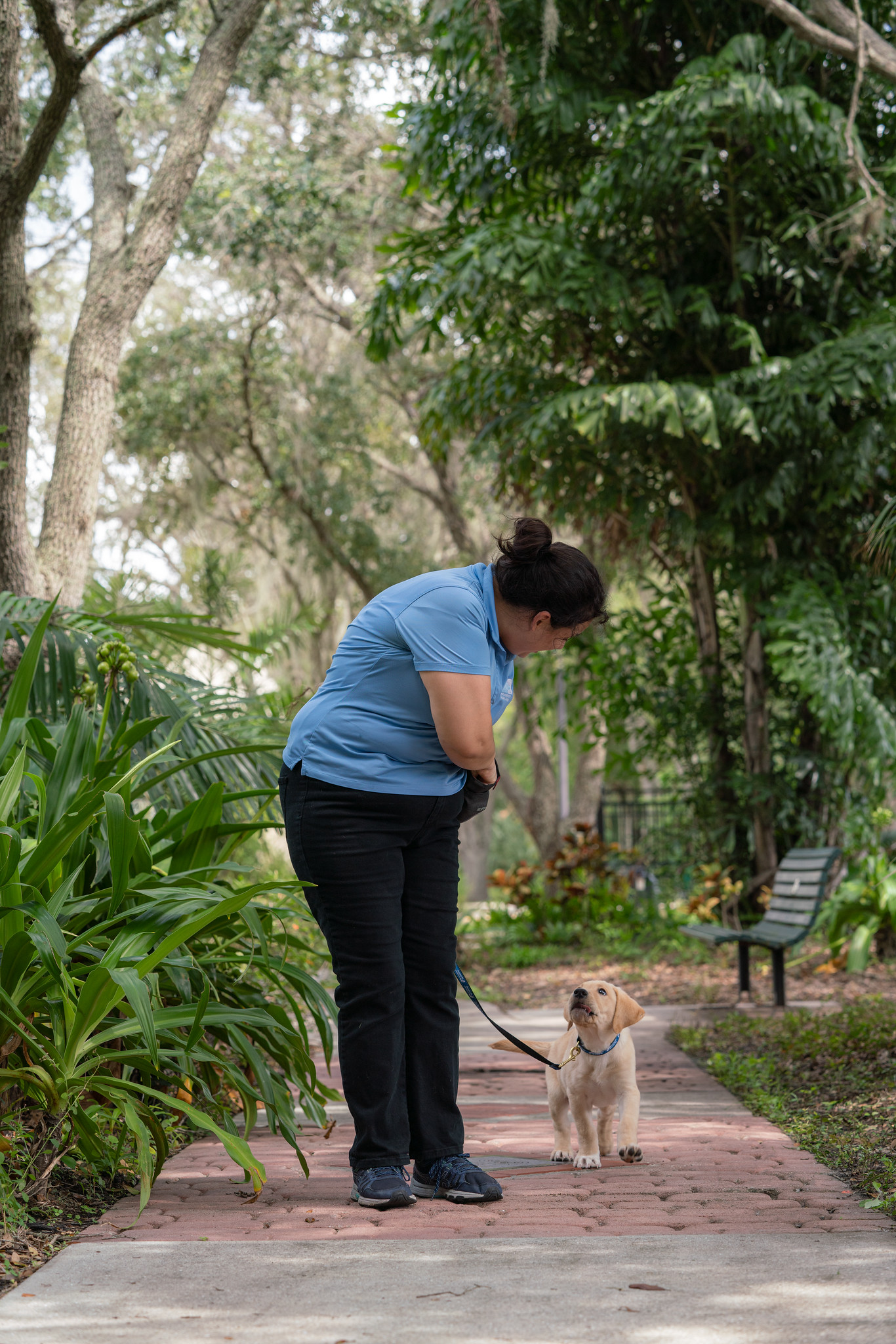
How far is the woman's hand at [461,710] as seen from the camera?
284 centimetres

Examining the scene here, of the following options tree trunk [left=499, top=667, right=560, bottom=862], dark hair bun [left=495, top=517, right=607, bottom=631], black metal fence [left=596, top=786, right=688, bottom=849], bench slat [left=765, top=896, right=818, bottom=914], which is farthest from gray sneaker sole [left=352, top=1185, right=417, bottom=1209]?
tree trunk [left=499, top=667, right=560, bottom=862]

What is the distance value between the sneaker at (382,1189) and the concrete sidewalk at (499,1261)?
0.09 ft

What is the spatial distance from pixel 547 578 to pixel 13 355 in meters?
3.77

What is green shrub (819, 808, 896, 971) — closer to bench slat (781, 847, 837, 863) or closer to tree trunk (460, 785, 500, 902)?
bench slat (781, 847, 837, 863)

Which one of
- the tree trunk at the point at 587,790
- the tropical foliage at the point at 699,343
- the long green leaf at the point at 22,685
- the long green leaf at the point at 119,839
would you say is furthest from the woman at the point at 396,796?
the tree trunk at the point at 587,790

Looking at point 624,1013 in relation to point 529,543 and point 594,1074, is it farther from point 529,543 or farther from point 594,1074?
point 529,543

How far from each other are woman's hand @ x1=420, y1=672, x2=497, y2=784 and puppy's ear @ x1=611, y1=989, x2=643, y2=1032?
40.3 inches

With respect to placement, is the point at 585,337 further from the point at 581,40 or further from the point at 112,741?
the point at 112,741

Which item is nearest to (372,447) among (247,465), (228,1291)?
(247,465)

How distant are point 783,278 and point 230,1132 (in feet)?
24.6

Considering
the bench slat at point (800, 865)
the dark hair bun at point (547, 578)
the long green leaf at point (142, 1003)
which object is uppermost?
the dark hair bun at point (547, 578)

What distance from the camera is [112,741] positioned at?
334 cm

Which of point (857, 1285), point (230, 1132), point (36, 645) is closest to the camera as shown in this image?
point (857, 1285)

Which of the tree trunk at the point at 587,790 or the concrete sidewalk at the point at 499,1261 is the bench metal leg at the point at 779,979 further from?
the tree trunk at the point at 587,790
